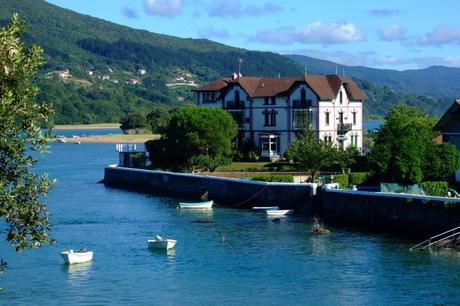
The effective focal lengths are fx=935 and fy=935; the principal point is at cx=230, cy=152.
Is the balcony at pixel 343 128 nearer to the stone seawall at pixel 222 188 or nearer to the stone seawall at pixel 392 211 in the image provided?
the stone seawall at pixel 222 188

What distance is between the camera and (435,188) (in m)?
60.5

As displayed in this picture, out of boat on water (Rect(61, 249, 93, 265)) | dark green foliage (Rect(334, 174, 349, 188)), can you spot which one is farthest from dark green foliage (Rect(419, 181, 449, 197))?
boat on water (Rect(61, 249, 93, 265))

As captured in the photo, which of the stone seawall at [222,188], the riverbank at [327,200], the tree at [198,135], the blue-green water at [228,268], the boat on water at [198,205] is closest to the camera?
the blue-green water at [228,268]

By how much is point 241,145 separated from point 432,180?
1226 inches

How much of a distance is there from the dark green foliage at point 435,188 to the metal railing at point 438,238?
9271 millimetres

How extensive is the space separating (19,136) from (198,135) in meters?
62.9

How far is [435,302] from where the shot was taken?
3803 centimetres

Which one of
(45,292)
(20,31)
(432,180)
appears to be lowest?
(45,292)

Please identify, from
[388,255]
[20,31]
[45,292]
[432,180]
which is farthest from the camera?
[432,180]

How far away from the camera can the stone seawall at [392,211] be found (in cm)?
5194

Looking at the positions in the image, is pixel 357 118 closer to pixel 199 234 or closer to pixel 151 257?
pixel 199 234

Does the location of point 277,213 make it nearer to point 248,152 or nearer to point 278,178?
point 278,178

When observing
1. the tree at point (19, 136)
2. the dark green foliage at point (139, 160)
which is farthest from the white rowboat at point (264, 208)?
the tree at point (19, 136)

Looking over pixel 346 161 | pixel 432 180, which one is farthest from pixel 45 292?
pixel 346 161
